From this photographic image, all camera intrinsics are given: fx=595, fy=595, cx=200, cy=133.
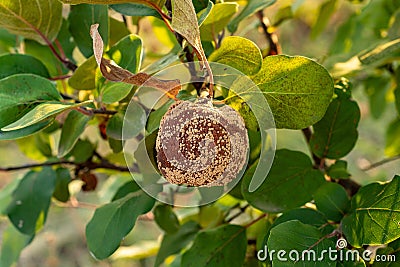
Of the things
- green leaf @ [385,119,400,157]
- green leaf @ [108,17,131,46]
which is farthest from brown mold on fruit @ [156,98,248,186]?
green leaf @ [385,119,400,157]

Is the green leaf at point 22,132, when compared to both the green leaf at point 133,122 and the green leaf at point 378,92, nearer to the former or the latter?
the green leaf at point 133,122

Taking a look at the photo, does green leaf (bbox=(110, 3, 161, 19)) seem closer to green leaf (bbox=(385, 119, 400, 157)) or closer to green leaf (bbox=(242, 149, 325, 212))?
green leaf (bbox=(242, 149, 325, 212))

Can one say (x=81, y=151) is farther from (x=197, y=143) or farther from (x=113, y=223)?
(x=197, y=143)

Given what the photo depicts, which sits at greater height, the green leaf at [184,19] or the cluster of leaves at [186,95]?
the green leaf at [184,19]

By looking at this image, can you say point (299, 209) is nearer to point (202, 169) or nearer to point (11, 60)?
point (202, 169)

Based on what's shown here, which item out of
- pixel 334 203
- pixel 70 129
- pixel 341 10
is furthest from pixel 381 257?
pixel 341 10

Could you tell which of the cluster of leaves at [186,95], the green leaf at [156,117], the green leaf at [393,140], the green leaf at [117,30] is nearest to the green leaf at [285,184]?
the cluster of leaves at [186,95]
